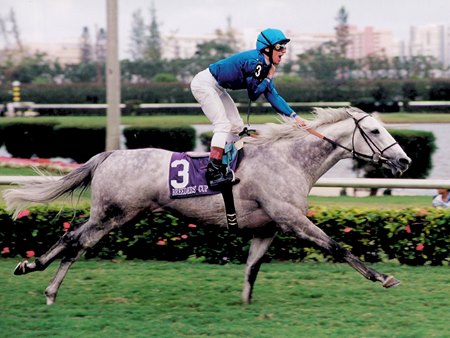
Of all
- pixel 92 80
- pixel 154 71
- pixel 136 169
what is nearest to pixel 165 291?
pixel 136 169

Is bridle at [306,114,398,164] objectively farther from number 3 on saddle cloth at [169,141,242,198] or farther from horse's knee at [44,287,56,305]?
horse's knee at [44,287,56,305]

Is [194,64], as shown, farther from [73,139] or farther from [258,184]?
[258,184]

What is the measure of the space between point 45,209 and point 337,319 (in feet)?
11.8

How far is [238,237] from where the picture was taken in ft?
26.8

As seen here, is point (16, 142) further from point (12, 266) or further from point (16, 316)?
point (16, 316)

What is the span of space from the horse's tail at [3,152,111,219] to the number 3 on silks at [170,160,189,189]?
69 cm

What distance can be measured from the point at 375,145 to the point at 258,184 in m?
0.93

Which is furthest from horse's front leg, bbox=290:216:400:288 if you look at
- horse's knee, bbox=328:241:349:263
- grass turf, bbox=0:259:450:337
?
grass turf, bbox=0:259:450:337

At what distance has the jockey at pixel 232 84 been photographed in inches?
246

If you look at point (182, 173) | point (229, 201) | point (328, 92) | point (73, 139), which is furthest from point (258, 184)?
point (328, 92)

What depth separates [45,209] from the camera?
27.8 ft

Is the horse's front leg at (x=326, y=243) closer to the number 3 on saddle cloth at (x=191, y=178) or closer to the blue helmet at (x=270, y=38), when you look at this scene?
the number 3 on saddle cloth at (x=191, y=178)

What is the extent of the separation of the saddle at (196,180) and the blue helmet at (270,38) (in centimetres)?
77

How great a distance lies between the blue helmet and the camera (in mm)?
6250
